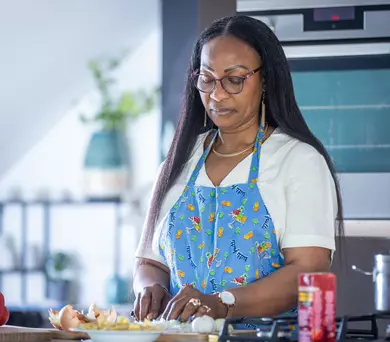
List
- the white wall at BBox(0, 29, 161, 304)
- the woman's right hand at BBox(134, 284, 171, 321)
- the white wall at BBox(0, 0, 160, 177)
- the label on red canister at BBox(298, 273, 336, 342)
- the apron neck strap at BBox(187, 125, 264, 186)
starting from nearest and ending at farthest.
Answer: the label on red canister at BBox(298, 273, 336, 342) < the woman's right hand at BBox(134, 284, 171, 321) < the apron neck strap at BBox(187, 125, 264, 186) < the white wall at BBox(0, 0, 160, 177) < the white wall at BBox(0, 29, 161, 304)

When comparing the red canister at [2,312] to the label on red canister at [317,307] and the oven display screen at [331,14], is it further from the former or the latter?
the oven display screen at [331,14]

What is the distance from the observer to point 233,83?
2.45 m

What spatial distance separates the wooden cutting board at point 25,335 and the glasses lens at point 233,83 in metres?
0.74

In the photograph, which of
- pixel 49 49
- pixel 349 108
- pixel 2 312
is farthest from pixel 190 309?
pixel 49 49

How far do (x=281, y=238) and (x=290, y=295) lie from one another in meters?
0.15

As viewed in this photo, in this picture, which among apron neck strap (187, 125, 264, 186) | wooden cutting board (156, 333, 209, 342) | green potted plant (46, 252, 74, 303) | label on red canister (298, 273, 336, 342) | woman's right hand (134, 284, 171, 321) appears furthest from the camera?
green potted plant (46, 252, 74, 303)

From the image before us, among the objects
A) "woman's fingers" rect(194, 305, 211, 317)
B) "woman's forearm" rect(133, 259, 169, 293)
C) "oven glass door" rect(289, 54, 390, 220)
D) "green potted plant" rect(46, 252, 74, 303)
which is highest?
"oven glass door" rect(289, 54, 390, 220)

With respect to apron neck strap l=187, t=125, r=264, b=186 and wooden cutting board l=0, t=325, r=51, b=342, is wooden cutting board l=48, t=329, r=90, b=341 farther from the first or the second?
apron neck strap l=187, t=125, r=264, b=186

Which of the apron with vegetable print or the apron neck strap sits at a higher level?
the apron neck strap

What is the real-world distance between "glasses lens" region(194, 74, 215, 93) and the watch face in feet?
1.71

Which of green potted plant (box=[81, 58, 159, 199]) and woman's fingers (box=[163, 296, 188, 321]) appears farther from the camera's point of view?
green potted plant (box=[81, 58, 159, 199])

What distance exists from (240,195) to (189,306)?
0.40 metres

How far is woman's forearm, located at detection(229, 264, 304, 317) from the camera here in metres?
2.29

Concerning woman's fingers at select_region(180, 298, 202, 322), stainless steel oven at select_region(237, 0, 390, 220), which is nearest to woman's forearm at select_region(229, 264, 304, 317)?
woman's fingers at select_region(180, 298, 202, 322)
